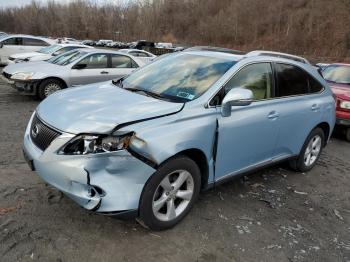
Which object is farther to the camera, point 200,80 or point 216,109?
point 200,80

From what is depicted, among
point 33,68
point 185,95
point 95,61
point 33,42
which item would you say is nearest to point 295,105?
point 185,95

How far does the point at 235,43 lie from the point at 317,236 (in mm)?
69866

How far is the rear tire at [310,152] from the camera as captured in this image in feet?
17.3

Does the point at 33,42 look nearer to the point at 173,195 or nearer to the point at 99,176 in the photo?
the point at 173,195

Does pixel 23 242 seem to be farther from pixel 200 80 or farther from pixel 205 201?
pixel 200 80

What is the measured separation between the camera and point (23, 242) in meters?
3.10

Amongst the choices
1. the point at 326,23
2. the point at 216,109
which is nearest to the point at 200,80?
the point at 216,109

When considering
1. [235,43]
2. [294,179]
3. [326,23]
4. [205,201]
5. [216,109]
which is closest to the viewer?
[216,109]

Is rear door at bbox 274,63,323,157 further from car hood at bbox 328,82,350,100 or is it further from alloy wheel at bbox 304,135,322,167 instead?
car hood at bbox 328,82,350,100

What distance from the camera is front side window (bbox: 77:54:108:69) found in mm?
9656

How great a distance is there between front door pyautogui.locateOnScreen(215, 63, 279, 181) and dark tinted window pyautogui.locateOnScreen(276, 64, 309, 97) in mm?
195

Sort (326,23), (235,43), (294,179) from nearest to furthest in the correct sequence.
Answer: (294,179) < (326,23) < (235,43)

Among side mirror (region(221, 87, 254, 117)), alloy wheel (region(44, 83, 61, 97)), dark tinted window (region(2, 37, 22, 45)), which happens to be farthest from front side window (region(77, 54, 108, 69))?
dark tinted window (region(2, 37, 22, 45))

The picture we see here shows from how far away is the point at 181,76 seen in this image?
4.09 meters
